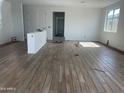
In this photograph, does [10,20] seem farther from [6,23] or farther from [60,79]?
[60,79]

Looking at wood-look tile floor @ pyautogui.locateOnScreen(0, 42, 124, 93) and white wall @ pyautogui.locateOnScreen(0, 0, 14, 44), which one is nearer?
wood-look tile floor @ pyautogui.locateOnScreen(0, 42, 124, 93)

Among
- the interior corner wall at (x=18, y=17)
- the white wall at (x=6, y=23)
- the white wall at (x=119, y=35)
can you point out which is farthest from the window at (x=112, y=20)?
the white wall at (x=6, y=23)

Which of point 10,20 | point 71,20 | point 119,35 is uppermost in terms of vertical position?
point 71,20

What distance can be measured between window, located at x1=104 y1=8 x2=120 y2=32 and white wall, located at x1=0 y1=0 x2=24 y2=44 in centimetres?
598

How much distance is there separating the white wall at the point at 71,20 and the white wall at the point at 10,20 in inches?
46.5

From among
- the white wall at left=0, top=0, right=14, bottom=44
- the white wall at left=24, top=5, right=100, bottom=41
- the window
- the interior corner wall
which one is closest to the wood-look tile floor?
the white wall at left=0, top=0, right=14, bottom=44

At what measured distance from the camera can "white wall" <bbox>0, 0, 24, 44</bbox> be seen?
652 cm

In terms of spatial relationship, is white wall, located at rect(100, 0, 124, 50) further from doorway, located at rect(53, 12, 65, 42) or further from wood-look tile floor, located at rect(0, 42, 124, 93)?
doorway, located at rect(53, 12, 65, 42)

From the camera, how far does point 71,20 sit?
8.93 metres

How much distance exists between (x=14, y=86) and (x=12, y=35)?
613cm

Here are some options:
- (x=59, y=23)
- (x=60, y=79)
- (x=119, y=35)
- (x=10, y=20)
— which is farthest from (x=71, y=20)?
(x=60, y=79)

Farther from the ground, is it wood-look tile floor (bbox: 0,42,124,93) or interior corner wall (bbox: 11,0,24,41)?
interior corner wall (bbox: 11,0,24,41)

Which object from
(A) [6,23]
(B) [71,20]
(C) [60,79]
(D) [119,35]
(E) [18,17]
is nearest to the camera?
(C) [60,79]

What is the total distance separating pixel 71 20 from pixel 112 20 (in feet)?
10.3
